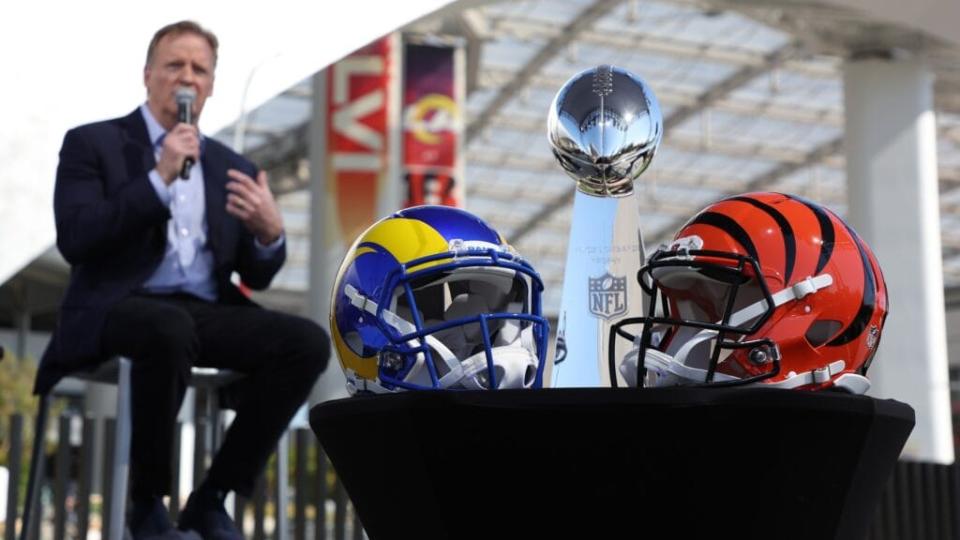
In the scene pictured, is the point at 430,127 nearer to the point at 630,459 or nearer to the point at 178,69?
the point at 178,69

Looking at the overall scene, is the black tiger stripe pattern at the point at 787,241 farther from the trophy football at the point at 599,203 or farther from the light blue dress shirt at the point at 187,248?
the light blue dress shirt at the point at 187,248

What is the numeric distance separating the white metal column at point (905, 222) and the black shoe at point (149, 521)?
392 inches

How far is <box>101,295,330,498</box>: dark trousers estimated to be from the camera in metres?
2.36

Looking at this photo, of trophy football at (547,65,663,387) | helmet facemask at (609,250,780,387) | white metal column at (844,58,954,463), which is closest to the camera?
helmet facemask at (609,250,780,387)

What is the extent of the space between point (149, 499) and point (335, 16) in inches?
158

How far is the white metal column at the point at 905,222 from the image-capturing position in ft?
37.9

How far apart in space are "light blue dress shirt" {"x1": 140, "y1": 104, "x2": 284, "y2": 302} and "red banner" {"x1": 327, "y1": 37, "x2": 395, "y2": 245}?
9.60m

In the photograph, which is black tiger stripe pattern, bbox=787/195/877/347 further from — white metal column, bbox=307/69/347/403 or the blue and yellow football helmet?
white metal column, bbox=307/69/347/403

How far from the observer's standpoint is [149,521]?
91.8 inches

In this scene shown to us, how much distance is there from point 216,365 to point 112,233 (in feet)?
1.08

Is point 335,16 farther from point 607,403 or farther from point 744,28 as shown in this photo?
point 744,28

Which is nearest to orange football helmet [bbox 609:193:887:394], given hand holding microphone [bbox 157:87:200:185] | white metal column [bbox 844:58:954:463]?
hand holding microphone [bbox 157:87:200:185]

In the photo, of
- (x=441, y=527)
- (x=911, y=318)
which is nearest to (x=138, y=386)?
(x=441, y=527)

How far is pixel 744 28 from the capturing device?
17641mm
